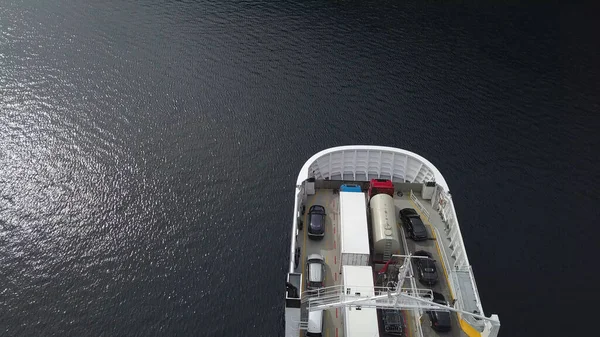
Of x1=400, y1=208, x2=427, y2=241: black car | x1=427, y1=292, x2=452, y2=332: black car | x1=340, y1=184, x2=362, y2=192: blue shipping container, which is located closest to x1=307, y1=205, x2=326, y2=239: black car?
x1=340, y1=184, x2=362, y2=192: blue shipping container

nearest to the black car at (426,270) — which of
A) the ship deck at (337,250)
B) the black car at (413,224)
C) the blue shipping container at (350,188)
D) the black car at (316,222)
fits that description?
the ship deck at (337,250)

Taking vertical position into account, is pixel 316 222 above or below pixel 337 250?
above

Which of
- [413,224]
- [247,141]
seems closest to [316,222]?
[413,224]

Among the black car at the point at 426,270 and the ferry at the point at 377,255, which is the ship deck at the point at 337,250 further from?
the black car at the point at 426,270

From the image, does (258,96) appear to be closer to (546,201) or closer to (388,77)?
(388,77)

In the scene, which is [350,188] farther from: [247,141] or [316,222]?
[247,141]

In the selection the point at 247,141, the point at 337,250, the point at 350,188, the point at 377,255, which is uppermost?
the point at 247,141
